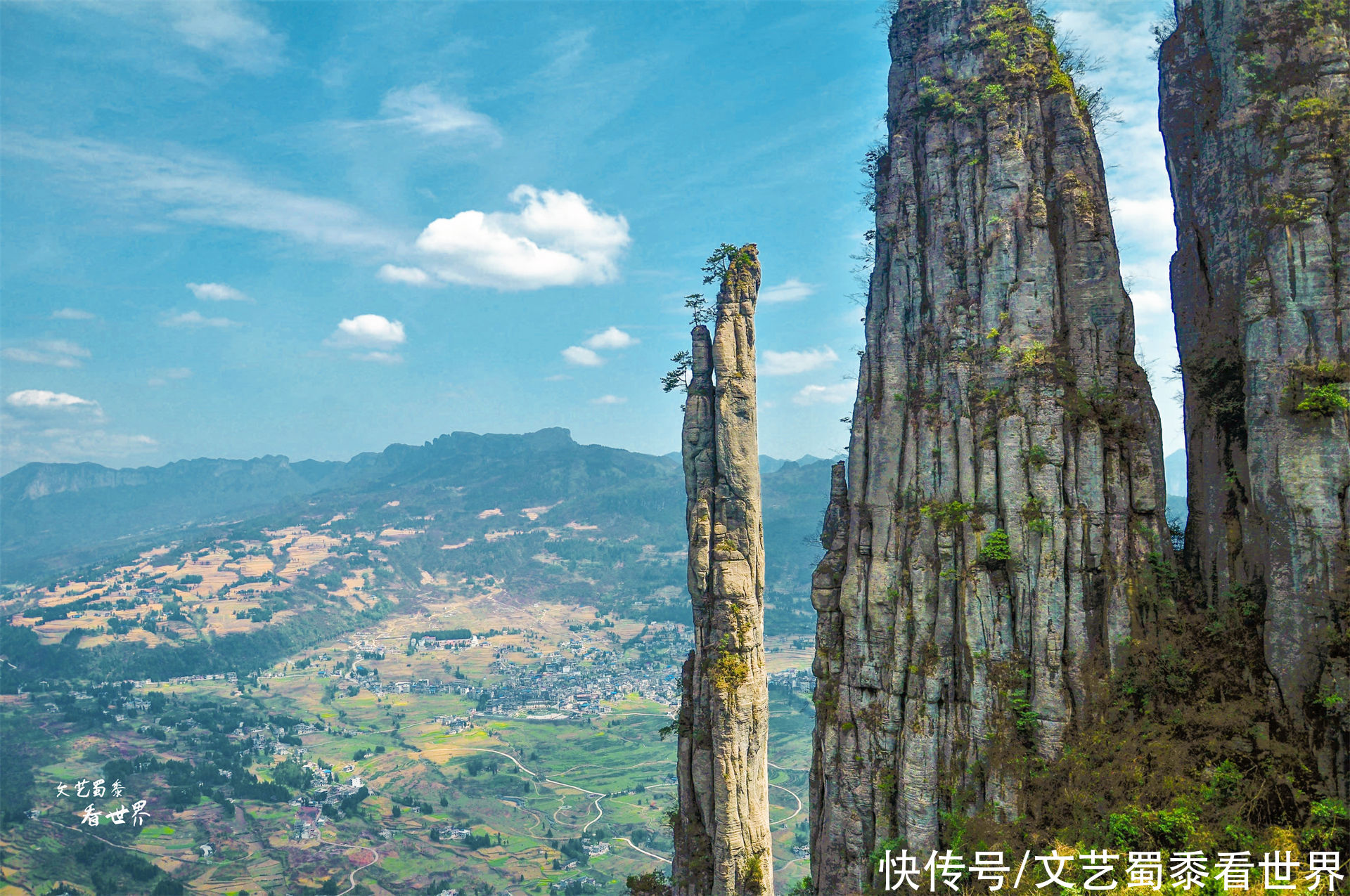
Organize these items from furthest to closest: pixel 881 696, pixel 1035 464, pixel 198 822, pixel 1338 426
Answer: pixel 198 822, pixel 881 696, pixel 1035 464, pixel 1338 426

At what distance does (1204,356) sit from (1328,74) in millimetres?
10831

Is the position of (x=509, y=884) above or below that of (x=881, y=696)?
below

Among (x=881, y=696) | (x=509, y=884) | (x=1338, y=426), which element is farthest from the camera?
(x=509, y=884)

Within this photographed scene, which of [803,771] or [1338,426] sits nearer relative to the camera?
[1338,426]

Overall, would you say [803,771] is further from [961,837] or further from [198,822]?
[961,837]

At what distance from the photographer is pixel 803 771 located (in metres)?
168

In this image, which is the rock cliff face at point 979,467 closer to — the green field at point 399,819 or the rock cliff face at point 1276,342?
the rock cliff face at point 1276,342

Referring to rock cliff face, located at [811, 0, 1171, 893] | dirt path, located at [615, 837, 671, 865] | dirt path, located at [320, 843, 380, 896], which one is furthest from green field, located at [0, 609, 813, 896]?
rock cliff face, located at [811, 0, 1171, 893]

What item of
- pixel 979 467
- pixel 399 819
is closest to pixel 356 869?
pixel 399 819

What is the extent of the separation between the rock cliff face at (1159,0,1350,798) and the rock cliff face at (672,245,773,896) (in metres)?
21.2

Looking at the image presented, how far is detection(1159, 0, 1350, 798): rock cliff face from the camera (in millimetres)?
27562

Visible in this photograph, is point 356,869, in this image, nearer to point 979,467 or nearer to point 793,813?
point 793,813

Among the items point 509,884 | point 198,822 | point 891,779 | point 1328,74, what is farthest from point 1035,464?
point 198,822

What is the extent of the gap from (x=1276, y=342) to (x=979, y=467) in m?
11.2
